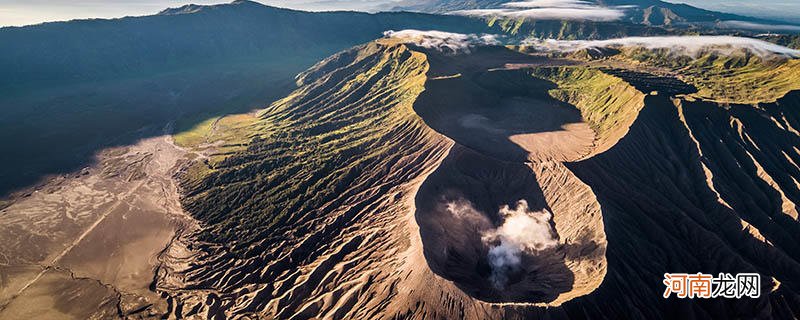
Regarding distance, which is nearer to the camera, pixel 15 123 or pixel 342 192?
pixel 342 192

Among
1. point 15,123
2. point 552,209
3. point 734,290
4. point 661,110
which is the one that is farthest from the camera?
point 15,123

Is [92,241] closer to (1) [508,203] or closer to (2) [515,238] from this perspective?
(2) [515,238]

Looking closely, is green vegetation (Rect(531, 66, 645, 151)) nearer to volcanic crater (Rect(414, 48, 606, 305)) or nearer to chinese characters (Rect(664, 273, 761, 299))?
volcanic crater (Rect(414, 48, 606, 305))

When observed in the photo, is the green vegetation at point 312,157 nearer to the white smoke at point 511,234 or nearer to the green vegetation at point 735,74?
the white smoke at point 511,234

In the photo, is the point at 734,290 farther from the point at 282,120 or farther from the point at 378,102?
the point at 282,120

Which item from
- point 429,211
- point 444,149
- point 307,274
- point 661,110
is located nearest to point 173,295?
point 307,274

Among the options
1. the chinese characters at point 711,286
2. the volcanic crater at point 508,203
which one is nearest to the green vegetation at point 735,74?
the volcanic crater at point 508,203

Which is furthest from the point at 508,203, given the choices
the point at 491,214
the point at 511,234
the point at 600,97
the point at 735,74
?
the point at 735,74
